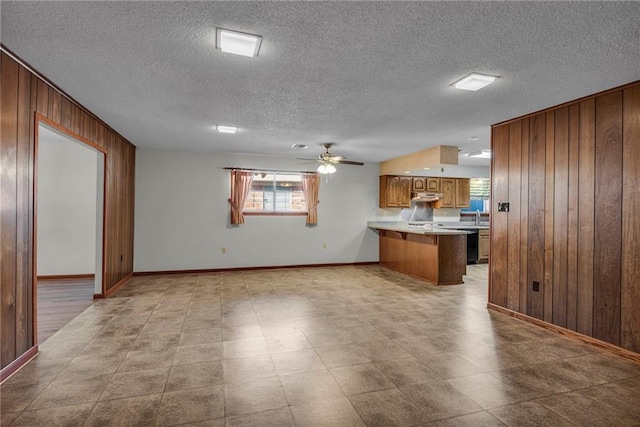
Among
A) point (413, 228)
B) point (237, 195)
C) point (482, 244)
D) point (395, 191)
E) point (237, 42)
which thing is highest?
point (237, 42)

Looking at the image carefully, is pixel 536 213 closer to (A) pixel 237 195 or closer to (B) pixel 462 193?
(B) pixel 462 193

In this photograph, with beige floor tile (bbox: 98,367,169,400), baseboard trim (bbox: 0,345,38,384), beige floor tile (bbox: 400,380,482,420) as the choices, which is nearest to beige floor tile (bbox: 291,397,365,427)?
beige floor tile (bbox: 400,380,482,420)

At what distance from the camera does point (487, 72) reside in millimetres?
2643

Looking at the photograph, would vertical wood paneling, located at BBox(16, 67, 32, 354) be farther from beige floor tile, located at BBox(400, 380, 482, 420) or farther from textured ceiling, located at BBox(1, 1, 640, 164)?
beige floor tile, located at BBox(400, 380, 482, 420)

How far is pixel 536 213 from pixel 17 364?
204 inches

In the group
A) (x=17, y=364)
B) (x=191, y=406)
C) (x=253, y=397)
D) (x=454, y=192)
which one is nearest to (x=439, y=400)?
(x=253, y=397)

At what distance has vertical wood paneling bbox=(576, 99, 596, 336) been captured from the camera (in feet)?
10.4

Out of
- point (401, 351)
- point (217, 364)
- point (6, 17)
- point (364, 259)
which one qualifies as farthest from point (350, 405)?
point (364, 259)

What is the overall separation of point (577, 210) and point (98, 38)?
442 cm

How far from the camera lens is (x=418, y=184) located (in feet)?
26.2

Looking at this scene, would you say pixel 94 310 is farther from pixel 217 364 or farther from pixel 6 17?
pixel 6 17

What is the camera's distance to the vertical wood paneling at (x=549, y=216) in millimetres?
3570

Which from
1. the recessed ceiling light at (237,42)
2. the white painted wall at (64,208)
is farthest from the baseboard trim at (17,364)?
the white painted wall at (64,208)

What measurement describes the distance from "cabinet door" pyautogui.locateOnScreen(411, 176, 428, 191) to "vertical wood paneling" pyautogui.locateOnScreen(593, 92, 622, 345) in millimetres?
4826
